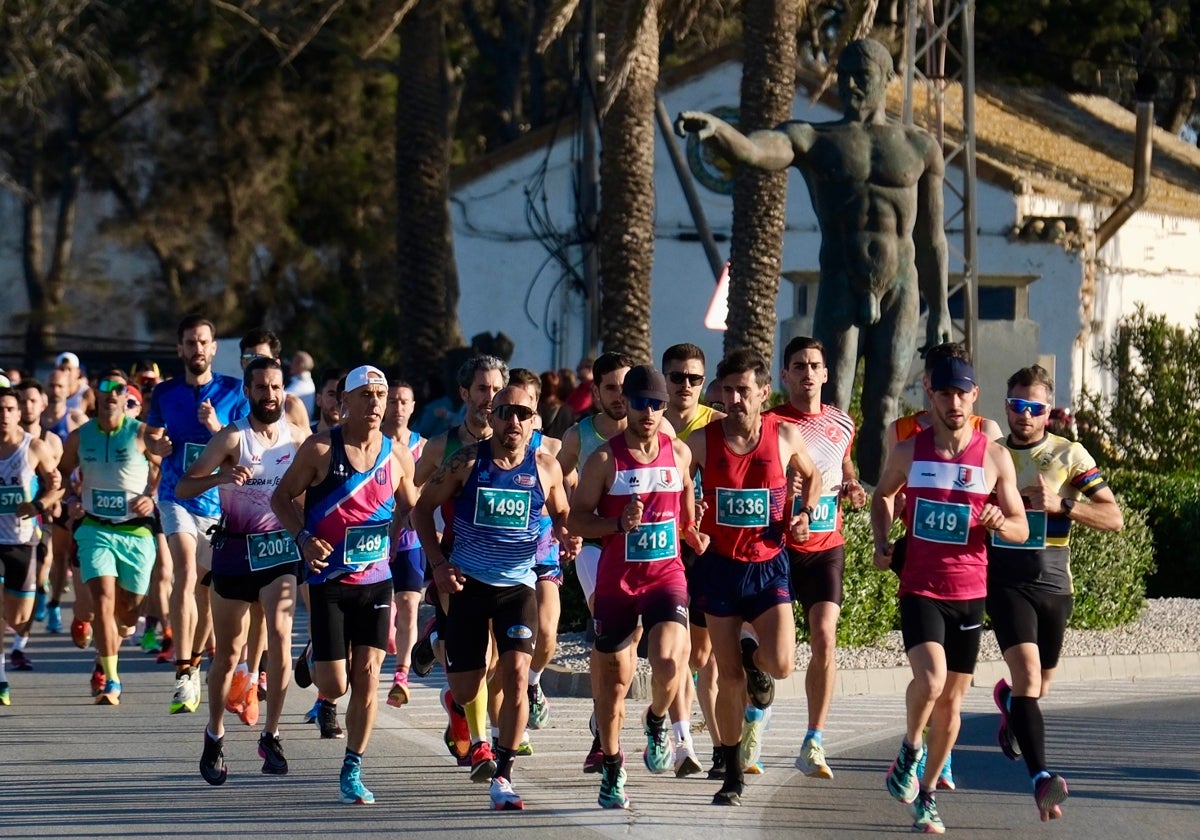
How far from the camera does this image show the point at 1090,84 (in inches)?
1750

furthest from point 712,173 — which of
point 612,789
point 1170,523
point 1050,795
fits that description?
point 1050,795

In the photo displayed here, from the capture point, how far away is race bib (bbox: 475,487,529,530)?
342 inches

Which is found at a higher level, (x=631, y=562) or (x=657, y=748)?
(x=631, y=562)

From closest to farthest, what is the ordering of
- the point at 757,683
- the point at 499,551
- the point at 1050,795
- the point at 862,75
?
1. the point at 1050,795
2. the point at 499,551
3. the point at 757,683
4. the point at 862,75

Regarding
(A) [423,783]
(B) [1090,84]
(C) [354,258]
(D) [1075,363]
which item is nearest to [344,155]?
(C) [354,258]

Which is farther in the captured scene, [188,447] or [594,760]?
[188,447]

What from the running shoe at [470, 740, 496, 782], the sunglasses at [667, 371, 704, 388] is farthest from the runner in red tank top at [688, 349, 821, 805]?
the running shoe at [470, 740, 496, 782]

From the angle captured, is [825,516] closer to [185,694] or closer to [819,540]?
[819,540]

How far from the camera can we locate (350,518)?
8812 millimetres

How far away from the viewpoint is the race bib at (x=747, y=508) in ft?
28.8

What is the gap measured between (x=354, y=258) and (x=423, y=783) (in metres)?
38.0

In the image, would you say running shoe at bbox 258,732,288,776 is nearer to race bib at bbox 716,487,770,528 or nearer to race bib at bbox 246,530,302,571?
race bib at bbox 246,530,302,571

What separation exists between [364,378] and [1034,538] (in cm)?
296

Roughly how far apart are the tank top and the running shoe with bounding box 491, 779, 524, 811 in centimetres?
97
